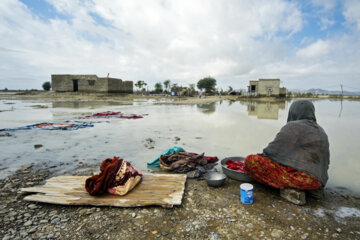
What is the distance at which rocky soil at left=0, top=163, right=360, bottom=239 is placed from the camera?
6.65 ft

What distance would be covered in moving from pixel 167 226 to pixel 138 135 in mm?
4246

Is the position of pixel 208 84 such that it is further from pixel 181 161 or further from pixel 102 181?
pixel 102 181

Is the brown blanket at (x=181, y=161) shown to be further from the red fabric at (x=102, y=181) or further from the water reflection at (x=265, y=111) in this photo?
the water reflection at (x=265, y=111)

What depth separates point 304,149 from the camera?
2.51 m

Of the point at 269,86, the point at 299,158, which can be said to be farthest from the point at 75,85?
the point at 299,158

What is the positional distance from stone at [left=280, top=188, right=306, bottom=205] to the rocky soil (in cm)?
6

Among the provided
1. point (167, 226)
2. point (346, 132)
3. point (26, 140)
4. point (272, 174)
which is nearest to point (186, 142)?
point (272, 174)

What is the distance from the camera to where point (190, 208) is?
2.47 meters

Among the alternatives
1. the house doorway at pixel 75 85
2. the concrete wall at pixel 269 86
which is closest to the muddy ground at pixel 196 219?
the house doorway at pixel 75 85

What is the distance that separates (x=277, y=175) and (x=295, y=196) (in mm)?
313

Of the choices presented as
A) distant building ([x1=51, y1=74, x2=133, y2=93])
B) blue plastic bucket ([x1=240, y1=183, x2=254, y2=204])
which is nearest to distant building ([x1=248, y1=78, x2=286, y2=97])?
distant building ([x1=51, y1=74, x2=133, y2=93])

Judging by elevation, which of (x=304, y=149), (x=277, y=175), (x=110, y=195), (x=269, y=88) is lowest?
(x=110, y=195)

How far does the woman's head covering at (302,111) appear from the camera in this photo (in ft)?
8.91

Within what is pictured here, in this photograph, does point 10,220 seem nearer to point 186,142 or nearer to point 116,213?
point 116,213
